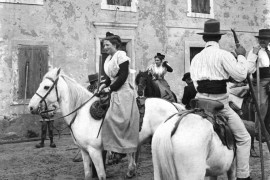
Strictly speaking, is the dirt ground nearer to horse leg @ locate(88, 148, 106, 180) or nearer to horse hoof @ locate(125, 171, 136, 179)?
horse hoof @ locate(125, 171, 136, 179)

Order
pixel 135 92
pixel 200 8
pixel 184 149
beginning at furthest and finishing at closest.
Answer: pixel 200 8, pixel 135 92, pixel 184 149

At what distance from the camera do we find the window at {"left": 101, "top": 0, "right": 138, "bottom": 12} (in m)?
13.5

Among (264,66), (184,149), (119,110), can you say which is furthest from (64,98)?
(264,66)

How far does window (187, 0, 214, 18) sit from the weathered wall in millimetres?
207

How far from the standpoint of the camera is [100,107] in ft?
19.6

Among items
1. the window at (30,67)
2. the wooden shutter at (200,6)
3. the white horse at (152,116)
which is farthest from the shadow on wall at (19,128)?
the wooden shutter at (200,6)

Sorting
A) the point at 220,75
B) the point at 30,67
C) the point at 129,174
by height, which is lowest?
the point at 129,174

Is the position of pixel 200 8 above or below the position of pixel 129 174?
above

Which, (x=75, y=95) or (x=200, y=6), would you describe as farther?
(x=200, y=6)

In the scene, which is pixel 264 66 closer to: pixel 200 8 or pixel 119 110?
pixel 119 110

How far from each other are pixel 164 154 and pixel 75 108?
9.38ft

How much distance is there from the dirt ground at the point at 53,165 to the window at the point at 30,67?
83.3 inches

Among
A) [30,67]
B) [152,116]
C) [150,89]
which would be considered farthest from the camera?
[30,67]

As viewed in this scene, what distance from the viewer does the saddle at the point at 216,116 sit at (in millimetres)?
3957
